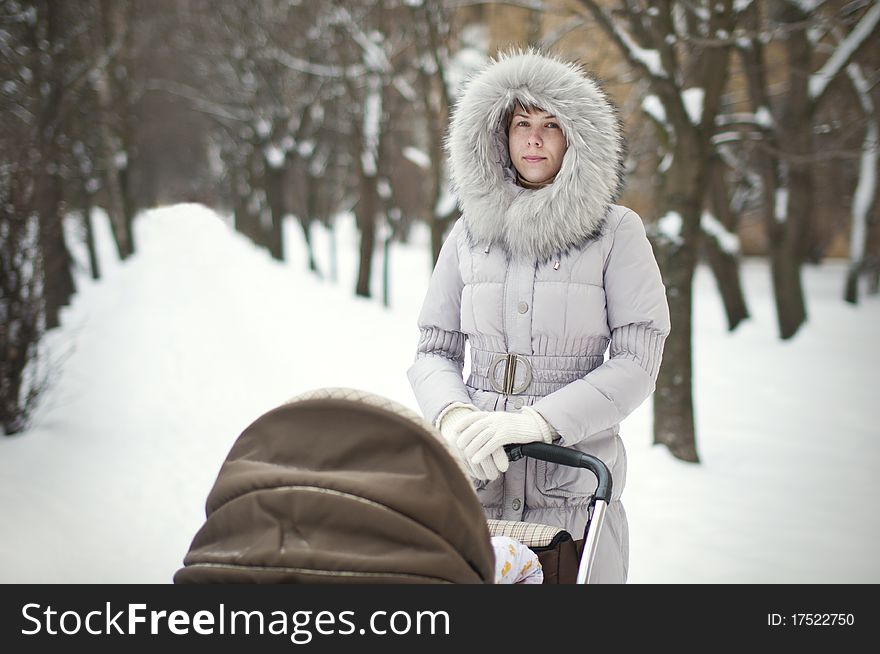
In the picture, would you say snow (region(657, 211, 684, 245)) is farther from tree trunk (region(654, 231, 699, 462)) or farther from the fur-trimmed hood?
the fur-trimmed hood

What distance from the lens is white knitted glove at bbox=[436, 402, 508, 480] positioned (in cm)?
241

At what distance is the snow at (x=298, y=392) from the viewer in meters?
4.91

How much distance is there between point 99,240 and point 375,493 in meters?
38.3

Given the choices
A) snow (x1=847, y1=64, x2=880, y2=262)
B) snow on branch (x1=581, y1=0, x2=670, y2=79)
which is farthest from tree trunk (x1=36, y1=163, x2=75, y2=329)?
snow (x1=847, y1=64, x2=880, y2=262)

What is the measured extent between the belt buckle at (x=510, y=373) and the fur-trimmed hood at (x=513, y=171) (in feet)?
1.16

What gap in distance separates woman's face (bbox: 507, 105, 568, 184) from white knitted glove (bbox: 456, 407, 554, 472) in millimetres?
891

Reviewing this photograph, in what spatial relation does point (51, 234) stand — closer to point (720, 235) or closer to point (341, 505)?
point (341, 505)

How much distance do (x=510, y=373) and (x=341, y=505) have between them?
3.52 ft

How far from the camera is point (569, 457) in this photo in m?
2.34

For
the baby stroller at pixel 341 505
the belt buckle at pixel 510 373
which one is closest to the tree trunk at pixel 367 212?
the belt buckle at pixel 510 373

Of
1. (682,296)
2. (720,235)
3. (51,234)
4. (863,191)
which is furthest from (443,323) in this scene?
(863,191)

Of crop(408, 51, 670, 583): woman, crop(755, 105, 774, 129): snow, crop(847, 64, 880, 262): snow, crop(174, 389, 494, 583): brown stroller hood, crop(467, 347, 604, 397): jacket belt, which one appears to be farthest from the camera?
crop(847, 64, 880, 262): snow

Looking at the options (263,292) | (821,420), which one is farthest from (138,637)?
(263,292)

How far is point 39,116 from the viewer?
31.1 feet
